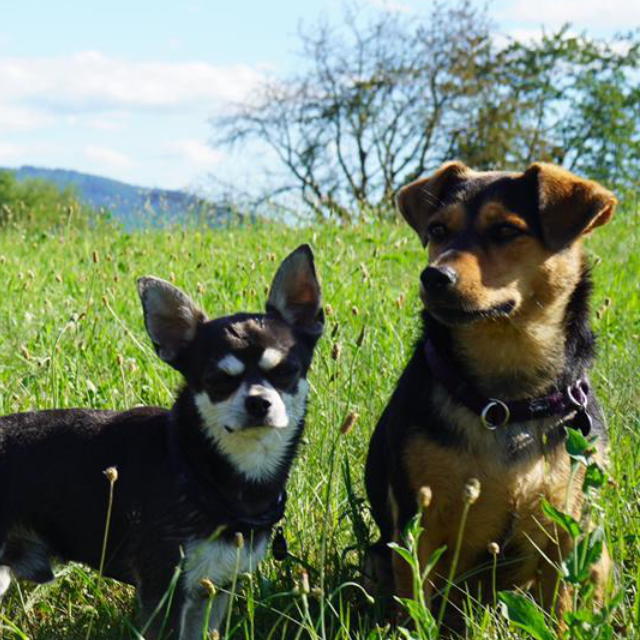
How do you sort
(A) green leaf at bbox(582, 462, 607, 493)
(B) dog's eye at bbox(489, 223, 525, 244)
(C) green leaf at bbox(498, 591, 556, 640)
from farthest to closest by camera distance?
1. (B) dog's eye at bbox(489, 223, 525, 244)
2. (C) green leaf at bbox(498, 591, 556, 640)
3. (A) green leaf at bbox(582, 462, 607, 493)

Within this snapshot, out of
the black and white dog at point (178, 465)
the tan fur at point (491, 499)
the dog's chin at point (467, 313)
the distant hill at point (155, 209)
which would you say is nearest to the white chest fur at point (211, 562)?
the black and white dog at point (178, 465)

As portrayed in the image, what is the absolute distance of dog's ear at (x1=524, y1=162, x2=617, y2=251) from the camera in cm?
369

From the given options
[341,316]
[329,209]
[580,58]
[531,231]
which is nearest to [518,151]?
[580,58]

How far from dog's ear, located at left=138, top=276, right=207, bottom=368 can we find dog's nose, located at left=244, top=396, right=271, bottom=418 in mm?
533

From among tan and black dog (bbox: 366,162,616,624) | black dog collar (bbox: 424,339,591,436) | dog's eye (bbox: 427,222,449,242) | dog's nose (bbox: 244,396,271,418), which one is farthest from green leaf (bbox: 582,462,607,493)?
dog's eye (bbox: 427,222,449,242)

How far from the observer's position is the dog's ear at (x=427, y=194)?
4.19 metres

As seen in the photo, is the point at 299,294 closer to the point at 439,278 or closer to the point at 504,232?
the point at 439,278

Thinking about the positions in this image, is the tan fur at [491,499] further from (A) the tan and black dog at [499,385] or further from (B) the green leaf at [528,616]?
(B) the green leaf at [528,616]

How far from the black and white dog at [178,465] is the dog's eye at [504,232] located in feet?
2.31

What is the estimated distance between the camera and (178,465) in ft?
11.9

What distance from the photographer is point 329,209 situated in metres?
10.2

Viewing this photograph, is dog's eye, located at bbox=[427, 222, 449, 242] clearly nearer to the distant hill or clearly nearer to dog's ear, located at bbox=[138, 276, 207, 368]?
dog's ear, located at bbox=[138, 276, 207, 368]

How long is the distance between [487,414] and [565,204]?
85 cm

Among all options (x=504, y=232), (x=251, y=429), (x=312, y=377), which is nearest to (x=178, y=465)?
(x=251, y=429)
